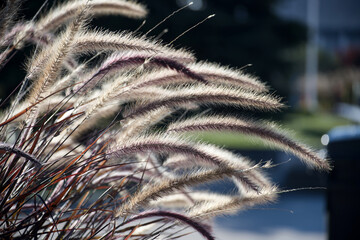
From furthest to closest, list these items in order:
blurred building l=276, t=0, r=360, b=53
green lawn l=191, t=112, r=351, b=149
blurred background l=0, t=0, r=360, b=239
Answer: blurred building l=276, t=0, r=360, b=53 → green lawn l=191, t=112, r=351, b=149 → blurred background l=0, t=0, r=360, b=239

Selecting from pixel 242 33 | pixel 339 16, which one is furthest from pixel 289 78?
pixel 339 16

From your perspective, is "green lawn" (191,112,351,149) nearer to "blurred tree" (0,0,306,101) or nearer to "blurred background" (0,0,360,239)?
"blurred background" (0,0,360,239)

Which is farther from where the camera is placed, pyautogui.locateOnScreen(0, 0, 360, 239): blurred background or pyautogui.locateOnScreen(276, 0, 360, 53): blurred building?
pyautogui.locateOnScreen(276, 0, 360, 53): blurred building

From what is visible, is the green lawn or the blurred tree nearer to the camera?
the green lawn

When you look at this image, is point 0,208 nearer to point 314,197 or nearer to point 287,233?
point 287,233

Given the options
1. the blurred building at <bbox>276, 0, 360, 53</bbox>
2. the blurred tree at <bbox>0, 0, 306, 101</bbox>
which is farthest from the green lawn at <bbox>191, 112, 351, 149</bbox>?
the blurred building at <bbox>276, 0, 360, 53</bbox>

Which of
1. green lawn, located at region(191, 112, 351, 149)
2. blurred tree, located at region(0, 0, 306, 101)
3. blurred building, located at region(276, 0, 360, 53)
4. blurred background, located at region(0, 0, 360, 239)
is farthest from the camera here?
blurred building, located at region(276, 0, 360, 53)

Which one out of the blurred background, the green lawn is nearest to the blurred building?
the blurred background

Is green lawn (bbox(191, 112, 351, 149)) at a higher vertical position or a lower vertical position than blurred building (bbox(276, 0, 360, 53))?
lower

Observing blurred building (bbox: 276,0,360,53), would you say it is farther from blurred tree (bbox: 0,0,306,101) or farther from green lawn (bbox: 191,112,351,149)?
blurred tree (bbox: 0,0,306,101)

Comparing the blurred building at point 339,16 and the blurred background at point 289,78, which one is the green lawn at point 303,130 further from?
the blurred building at point 339,16

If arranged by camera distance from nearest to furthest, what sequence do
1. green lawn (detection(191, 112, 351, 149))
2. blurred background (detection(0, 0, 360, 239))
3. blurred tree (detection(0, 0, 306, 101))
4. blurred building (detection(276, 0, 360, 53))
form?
blurred background (detection(0, 0, 360, 239)), green lawn (detection(191, 112, 351, 149)), blurred tree (detection(0, 0, 306, 101)), blurred building (detection(276, 0, 360, 53))
